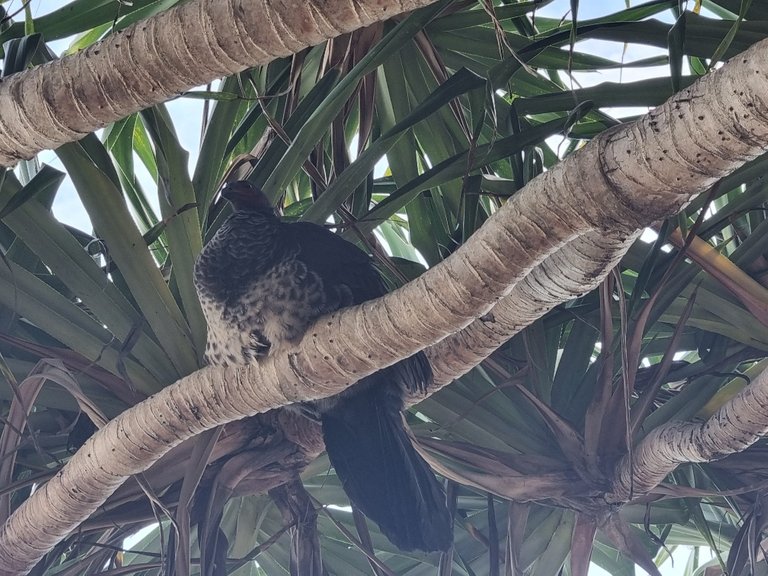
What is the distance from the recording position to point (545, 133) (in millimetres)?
1349

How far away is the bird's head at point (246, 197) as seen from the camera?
1.78 metres

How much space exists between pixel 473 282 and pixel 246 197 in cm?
82

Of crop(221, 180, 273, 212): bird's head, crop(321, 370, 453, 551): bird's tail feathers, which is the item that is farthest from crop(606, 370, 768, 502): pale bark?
crop(221, 180, 273, 212): bird's head

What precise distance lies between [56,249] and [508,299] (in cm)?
88

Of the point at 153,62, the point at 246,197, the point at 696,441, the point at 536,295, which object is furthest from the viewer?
the point at 246,197

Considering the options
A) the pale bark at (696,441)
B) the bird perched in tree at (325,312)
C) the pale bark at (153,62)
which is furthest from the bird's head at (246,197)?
the pale bark at (696,441)

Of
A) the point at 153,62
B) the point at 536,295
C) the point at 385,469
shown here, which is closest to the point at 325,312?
the point at 385,469

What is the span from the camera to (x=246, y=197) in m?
1.80

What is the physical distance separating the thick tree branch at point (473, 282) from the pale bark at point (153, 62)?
0.99 feet

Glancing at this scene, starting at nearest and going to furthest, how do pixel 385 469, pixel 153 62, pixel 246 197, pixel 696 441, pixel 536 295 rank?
pixel 153 62, pixel 536 295, pixel 696 441, pixel 385 469, pixel 246 197

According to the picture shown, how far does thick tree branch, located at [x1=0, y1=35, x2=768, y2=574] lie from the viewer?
0.92m

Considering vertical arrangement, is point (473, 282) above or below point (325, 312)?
below

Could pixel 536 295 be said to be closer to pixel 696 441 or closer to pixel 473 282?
pixel 473 282

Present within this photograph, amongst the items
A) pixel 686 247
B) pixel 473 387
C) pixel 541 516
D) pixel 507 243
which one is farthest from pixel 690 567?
pixel 507 243
